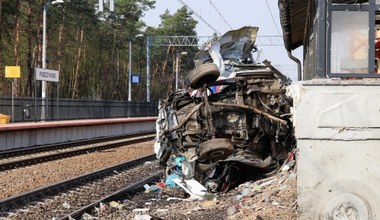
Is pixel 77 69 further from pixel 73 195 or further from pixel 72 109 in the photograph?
pixel 73 195

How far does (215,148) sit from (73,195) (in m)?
3.15

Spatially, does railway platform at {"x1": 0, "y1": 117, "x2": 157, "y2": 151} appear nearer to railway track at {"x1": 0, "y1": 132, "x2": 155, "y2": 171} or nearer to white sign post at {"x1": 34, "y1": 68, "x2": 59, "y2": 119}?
railway track at {"x1": 0, "y1": 132, "x2": 155, "y2": 171}

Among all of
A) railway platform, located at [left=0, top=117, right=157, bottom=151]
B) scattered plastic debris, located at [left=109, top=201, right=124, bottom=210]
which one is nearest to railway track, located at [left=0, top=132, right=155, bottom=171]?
railway platform, located at [left=0, top=117, right=157, bottom=151]

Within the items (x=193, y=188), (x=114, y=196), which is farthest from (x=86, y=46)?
(x=193, y=188)

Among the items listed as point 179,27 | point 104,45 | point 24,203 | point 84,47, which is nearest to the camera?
point 24,203

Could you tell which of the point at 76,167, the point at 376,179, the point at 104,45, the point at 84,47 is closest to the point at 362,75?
the point at 376,179

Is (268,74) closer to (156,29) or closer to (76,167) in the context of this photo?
(76,167)

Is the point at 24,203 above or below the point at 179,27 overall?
below

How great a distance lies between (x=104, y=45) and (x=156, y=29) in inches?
745

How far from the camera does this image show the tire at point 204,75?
9664 millimetres

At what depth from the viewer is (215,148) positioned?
927 cm

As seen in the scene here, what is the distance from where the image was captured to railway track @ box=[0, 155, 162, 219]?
9.03 meters

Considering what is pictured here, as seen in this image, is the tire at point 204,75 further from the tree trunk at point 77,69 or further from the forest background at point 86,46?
the tree trunk at point 77,69

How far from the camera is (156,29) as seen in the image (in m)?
85.7
